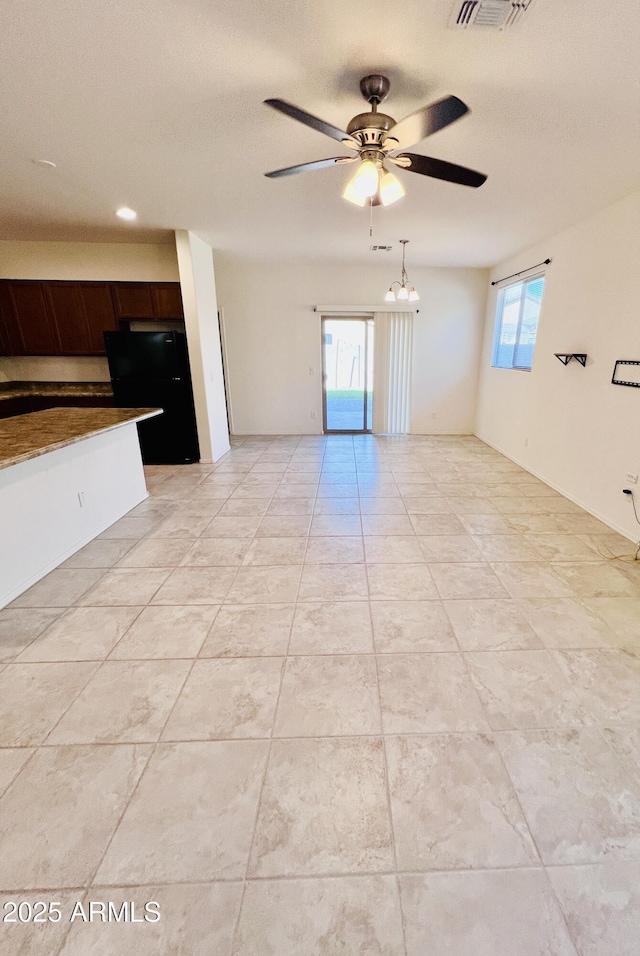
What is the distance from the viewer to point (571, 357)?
3.54 meters

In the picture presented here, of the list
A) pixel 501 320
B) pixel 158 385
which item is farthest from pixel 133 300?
pixel 501 320

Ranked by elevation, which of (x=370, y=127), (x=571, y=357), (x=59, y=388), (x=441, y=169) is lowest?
(x=59, y=388)

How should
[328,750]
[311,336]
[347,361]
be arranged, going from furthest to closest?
[347,361], [311,336], [328,750]

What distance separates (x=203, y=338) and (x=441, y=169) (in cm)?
330

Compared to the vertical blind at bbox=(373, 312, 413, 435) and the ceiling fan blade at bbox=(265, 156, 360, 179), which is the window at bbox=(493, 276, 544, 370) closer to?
the vertical blind at bbox=(373, 312, 413, 435)

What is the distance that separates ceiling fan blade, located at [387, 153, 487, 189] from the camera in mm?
1824

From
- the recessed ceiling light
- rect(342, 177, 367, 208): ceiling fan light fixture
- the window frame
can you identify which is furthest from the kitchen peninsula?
the window frame

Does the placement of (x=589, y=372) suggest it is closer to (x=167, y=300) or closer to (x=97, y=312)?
(x=167, y=300)

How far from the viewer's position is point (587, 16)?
54.9 inches

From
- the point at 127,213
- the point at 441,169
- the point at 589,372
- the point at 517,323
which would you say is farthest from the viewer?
the point at 517,323

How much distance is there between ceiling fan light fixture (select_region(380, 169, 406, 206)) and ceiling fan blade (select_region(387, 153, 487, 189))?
0.07 metres

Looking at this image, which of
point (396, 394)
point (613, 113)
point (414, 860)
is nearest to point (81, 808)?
point (414, 860)

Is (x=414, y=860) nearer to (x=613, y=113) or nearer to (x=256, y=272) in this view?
(x=613, y=113)

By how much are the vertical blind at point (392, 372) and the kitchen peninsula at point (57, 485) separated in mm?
3832
